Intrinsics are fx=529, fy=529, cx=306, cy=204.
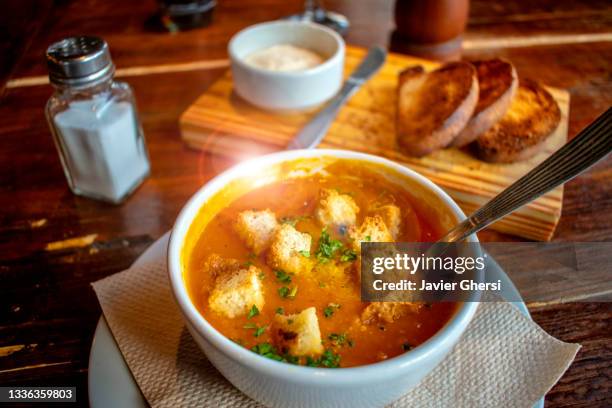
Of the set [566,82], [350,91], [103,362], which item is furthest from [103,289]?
[566,82]

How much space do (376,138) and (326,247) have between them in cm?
102

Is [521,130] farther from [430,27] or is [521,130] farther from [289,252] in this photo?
[289,252]

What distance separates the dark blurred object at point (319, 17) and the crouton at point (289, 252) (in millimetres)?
2289

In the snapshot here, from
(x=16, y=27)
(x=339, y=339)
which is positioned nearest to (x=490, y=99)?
(x=339, y=339)

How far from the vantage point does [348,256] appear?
4.73ft

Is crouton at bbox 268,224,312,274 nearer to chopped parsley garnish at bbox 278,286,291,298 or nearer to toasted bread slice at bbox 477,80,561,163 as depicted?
chopped parsley garnish at bbox 278,286,291,298

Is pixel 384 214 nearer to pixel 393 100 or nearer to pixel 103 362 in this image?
pixel 103 362

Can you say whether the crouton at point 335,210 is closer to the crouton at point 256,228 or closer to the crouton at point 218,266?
the crouton at point 256,228

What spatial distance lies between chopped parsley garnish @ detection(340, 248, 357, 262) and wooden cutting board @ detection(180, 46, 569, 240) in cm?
80

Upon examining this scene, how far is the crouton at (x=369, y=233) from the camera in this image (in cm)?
Answer: 144

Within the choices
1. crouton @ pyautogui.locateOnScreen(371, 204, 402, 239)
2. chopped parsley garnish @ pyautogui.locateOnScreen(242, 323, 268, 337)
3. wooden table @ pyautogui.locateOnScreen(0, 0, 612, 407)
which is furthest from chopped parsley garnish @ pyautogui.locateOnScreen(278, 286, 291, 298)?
wooden table @ pyautogui.locateOnScreen(0, 0, 612, 407)

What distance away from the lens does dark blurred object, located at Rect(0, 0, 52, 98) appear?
294cm

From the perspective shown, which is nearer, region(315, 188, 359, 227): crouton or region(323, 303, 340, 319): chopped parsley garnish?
region(323, 303, 340, 319): chopped parsley garnish

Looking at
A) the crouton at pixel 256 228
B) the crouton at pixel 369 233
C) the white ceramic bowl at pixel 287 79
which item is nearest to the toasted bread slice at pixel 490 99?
the white ceramic bowl at pixel 287 79
